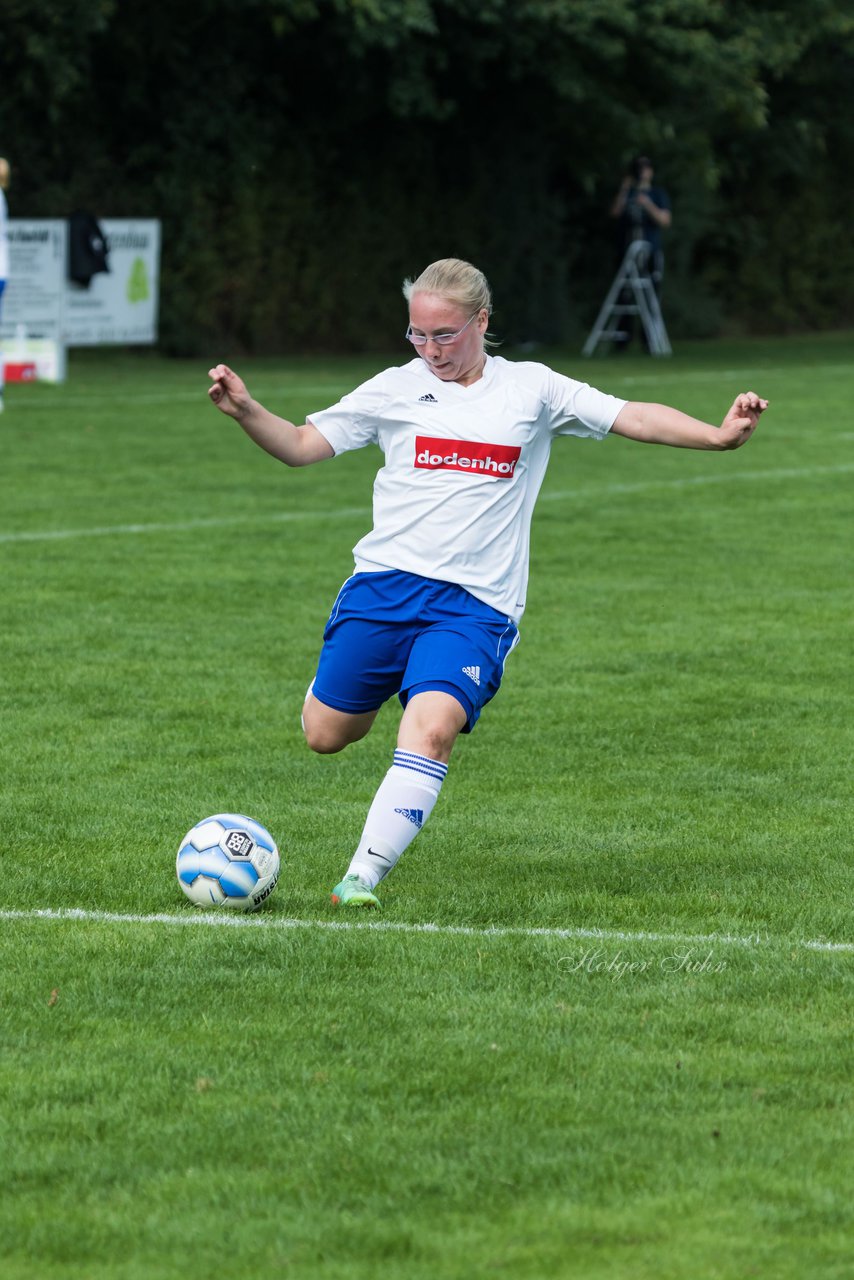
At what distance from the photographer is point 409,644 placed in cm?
574

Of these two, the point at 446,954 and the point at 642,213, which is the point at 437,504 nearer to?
the point at 446,954

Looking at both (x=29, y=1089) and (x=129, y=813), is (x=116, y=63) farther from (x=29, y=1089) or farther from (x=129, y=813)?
(x=29, y=1089)

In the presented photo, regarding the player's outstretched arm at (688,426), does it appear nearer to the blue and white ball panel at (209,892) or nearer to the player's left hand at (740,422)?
the player's left hand at (740,422)

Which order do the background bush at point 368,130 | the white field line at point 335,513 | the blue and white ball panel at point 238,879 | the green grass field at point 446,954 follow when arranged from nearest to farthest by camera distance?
the green grass field at point 446,954, the blue and white ball panel at point 238,879, the white field line at point 335,513, the background bush at point 368,130

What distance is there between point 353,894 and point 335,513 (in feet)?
27.6

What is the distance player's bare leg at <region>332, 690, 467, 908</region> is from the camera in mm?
5441

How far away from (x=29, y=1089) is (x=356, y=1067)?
0.64 meters

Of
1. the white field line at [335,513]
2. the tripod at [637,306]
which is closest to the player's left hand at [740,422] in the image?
the white field line at [335,513]

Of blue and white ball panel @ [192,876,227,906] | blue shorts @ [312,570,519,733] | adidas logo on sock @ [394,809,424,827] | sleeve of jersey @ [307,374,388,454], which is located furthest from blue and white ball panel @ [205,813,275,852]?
sleeve of jersey @ [307,374,388,454]

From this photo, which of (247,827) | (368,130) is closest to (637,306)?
(368,130)

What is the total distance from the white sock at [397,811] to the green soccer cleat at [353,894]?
0.02 meters

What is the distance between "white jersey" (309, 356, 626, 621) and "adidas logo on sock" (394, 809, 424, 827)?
0.63 metres

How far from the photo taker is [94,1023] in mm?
4527

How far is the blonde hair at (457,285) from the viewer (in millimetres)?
5598
